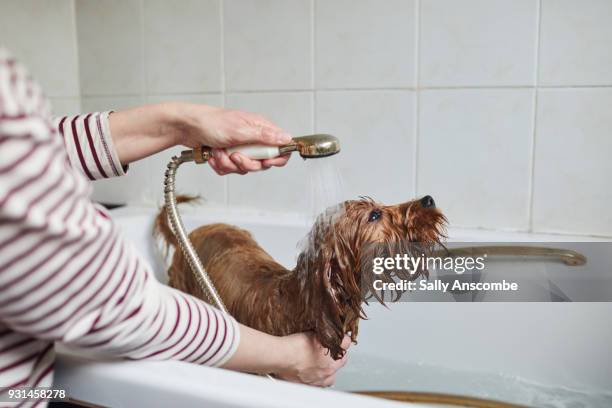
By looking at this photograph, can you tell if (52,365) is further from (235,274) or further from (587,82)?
(587,82)

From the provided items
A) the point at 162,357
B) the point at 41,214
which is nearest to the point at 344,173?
the point at 162,357

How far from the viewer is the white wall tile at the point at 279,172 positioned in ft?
5.23

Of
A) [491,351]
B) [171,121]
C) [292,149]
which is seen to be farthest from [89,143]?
[491,351]

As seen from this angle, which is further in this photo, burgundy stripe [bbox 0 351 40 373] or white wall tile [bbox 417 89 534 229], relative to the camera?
white wall tile [bbox 417 89 534 229]

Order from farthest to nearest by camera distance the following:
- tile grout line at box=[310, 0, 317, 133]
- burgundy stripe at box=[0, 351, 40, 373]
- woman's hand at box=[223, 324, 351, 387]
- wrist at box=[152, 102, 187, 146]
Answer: tile grout line at box=[310, 0, 317, 133], wrist at box=[152, 102, 187, 146], woman's hand at box=[223, 324, 351, 387], burgundy stripe at box=[0, 351, 40, 373]

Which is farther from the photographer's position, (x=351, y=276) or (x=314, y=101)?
(x=314, y=101)

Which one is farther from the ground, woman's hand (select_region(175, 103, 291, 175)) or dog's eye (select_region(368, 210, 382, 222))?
woman's hand (select_region(175, 103, 291, 175))

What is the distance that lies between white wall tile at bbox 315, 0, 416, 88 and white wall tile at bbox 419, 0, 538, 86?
0.15ft

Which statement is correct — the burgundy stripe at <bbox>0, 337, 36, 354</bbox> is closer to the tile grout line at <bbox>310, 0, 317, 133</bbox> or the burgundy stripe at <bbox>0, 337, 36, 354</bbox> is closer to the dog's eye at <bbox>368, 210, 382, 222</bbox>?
the dog's eye at <bbox>368, 210, 382, 222</bbox>

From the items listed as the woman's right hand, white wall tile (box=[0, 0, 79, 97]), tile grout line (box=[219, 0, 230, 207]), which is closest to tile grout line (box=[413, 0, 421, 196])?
tile grout line (box=[219, 0, 230, 207])

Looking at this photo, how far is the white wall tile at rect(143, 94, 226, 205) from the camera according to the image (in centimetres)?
174

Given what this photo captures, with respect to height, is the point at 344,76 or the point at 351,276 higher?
the point at 344,76

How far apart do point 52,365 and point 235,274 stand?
47 cm

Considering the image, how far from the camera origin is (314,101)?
5.15 ft
